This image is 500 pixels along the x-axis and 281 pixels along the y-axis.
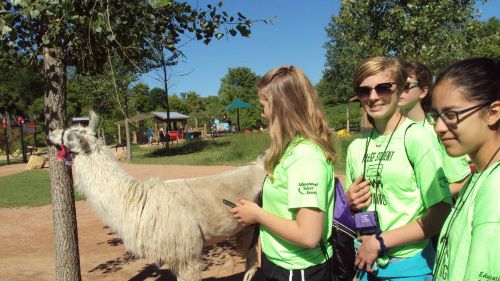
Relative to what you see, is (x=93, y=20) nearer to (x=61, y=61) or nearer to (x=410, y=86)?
(x=61, y=61)

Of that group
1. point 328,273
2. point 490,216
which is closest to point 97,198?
point 328,273

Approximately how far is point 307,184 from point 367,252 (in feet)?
1.79

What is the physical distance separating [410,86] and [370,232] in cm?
107

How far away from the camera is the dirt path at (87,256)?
5230mm

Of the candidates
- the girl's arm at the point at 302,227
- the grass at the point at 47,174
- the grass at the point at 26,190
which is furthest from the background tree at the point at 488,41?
the grass at the point at 26,190

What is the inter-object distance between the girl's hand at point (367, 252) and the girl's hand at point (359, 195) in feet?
0.55

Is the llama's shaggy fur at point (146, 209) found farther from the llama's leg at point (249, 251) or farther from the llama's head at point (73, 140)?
the llama's leg at point (249, 251)

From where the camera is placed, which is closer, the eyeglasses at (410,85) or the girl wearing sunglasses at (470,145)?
the girl wearing sunglasses at (470,145)

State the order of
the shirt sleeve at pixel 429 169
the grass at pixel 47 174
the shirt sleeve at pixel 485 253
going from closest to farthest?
the shirt sleeve at pixel 485 253 < the shirt sleeve at pixel 429 169 < the grass at pixel 47 174

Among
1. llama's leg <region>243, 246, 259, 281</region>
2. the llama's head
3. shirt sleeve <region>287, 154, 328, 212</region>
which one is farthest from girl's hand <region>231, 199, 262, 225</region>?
llama's leg <region>243, 246, 259, 281</region>

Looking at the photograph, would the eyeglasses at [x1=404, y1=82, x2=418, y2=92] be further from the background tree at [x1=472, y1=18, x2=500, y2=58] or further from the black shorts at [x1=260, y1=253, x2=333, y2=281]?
the background tree at [x1=472, y1=18, x2=500, y2=58]

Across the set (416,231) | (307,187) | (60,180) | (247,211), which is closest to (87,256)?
(60,180)

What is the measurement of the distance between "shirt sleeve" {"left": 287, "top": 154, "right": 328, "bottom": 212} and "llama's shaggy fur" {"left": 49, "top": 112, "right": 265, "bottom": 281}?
216 cm

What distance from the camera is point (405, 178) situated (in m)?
1.96
